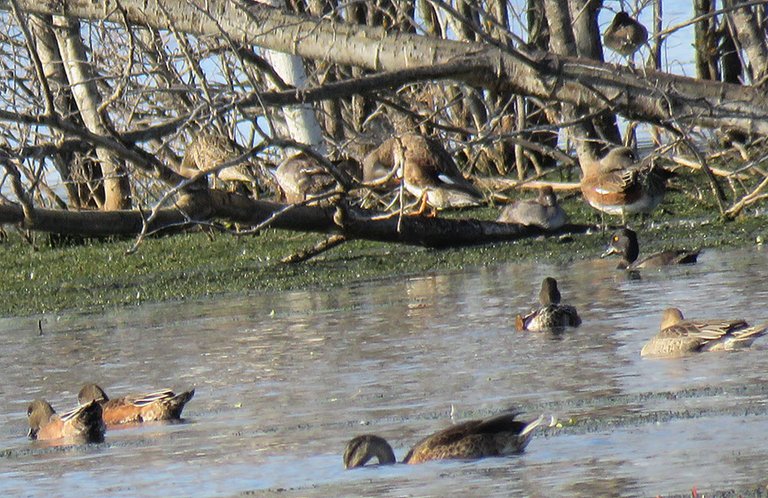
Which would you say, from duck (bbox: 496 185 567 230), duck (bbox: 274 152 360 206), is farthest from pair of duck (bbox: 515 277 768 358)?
duck (bbox: 274 152 360 206)

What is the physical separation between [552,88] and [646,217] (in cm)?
865

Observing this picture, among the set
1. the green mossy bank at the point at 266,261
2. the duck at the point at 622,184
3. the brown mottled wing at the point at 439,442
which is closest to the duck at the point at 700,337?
the brown mottled wing at the point at 439,442

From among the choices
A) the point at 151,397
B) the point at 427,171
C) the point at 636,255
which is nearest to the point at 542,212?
the point at 427,171

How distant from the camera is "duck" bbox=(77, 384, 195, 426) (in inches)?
330

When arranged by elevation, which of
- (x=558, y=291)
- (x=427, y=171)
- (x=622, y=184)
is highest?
(x=427, y=171)

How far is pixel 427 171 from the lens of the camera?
52.3 ft

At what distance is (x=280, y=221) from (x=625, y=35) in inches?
159

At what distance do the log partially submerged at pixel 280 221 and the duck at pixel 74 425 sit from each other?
6.33 feet

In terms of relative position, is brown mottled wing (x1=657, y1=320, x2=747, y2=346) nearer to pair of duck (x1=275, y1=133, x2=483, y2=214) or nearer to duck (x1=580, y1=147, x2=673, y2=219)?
duck (x1=580, y1=147, x2=673, y2=219)

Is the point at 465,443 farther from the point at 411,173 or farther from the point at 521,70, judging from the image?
the point at 411,173

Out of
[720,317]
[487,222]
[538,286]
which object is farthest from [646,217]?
[720,317]

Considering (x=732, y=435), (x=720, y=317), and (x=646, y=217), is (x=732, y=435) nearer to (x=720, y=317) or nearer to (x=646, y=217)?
(x=720, y=317)

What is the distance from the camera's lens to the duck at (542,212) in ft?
51.3

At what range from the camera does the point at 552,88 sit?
848cm
